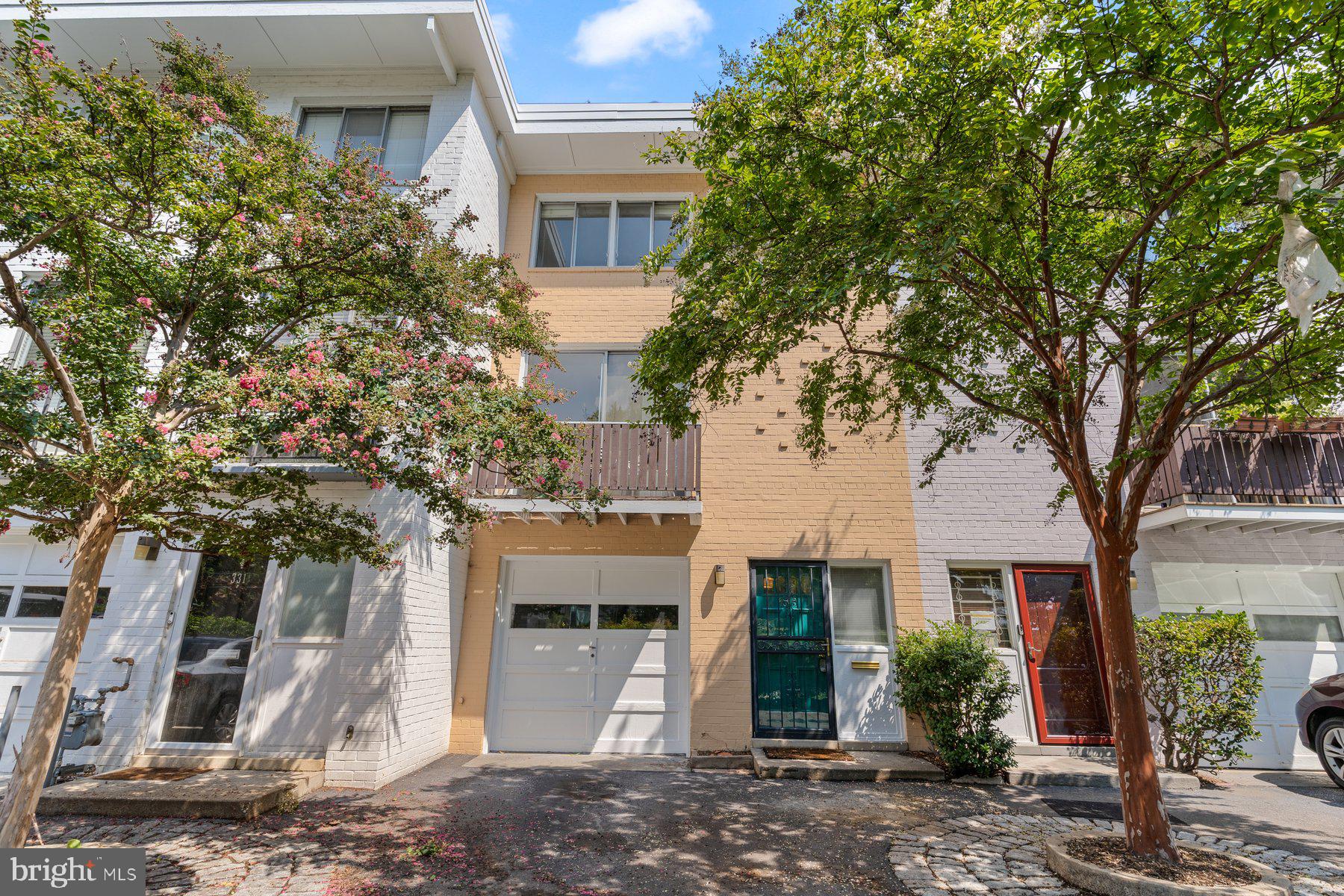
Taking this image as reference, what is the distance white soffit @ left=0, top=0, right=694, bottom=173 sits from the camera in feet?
27.4

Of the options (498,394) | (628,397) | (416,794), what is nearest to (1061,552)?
(628,397)

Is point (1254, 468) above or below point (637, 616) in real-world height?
above

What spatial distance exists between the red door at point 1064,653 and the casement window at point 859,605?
1.74 metres

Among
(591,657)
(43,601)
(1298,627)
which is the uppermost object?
(43,601)

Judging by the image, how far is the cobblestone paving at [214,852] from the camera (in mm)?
3812

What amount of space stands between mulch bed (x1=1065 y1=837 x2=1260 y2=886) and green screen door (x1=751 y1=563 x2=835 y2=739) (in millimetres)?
3813

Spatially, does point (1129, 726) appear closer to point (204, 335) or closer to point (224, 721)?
point (204, 335)

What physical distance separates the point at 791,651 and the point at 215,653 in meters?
6.66

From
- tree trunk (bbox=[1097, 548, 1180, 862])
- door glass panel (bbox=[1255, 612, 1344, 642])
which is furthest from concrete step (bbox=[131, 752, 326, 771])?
door glass panel (bbox=[1255, 612, 1344, 642])

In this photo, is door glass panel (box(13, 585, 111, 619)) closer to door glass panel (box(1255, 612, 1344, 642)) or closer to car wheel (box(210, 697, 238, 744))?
car wheel (box(210, 697, 238, 744))

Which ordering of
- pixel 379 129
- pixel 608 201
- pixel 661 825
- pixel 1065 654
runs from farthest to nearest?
pixel 608 201 → pixel 379 129 → pixel 1065 654 → pixel 661 825

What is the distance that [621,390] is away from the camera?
30.4 ft

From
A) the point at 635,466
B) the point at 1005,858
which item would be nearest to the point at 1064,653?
the point at 1005,858

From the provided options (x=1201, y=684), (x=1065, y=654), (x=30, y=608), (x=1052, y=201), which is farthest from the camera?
(x=1065, y=654)
